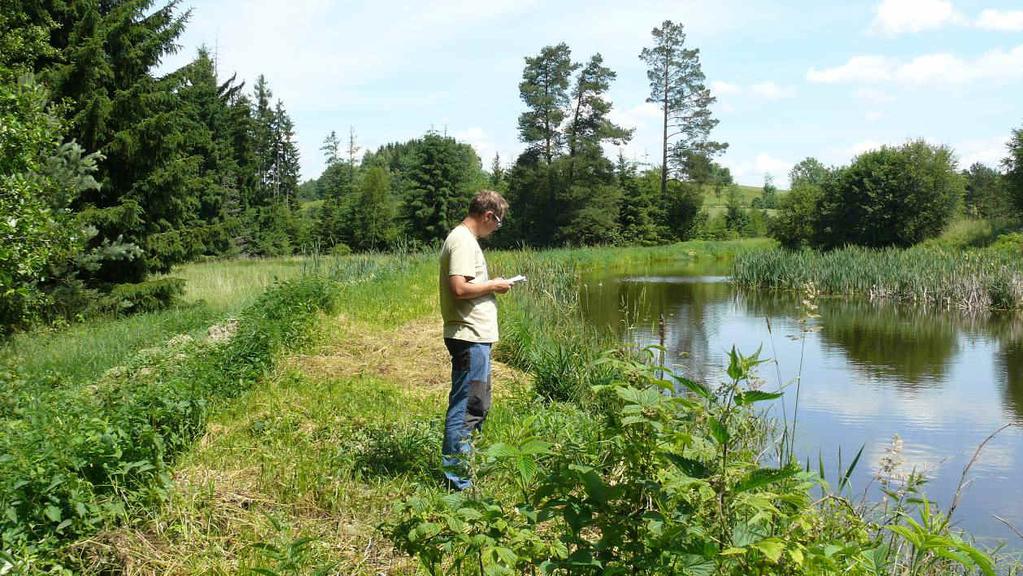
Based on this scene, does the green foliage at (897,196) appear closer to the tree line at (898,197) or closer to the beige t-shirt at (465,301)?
the tree line at (898,197)

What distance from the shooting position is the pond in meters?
6.24

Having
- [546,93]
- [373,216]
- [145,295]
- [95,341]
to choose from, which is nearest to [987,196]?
[546,93]

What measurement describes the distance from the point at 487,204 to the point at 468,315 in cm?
64

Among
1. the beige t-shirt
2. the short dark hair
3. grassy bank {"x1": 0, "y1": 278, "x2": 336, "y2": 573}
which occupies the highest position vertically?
the short dark hair

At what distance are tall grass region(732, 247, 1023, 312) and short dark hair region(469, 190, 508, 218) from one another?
595 inches

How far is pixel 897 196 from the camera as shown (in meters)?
29.2

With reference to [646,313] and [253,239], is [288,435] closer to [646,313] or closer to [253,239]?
[646,313]

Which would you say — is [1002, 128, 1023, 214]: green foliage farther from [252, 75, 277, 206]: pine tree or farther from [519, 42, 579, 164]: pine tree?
[252, 75, 277, 206]: pine tree

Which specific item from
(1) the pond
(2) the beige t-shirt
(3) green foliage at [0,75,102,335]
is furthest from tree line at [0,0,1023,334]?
(1) the pond

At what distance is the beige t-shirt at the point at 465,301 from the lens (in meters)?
4.05

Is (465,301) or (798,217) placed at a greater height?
(798,217)

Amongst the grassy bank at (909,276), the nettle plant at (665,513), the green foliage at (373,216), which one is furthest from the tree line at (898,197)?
the nettle plant at (665,513)

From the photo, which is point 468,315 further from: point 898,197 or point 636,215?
point 636,215

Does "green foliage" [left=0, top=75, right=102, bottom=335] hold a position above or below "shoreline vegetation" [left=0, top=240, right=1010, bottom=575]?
above
